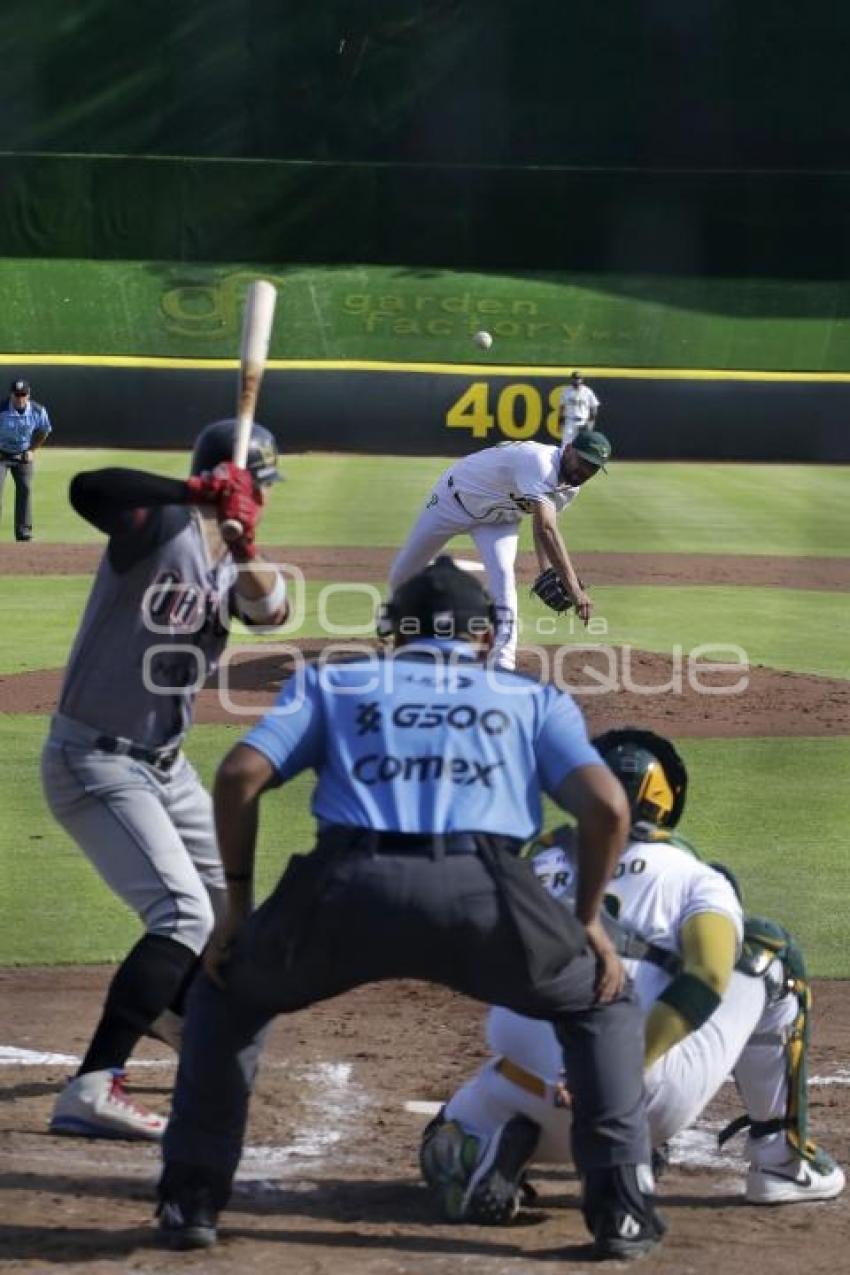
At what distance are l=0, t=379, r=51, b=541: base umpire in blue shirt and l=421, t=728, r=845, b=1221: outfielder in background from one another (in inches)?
644

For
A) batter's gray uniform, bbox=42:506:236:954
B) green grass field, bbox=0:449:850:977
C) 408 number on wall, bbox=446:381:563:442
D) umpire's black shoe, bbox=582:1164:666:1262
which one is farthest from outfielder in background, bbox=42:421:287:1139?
408 number on wall, bbox=446:381:563:442

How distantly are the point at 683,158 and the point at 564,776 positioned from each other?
33853 mm

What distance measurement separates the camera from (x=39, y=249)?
36125 mm

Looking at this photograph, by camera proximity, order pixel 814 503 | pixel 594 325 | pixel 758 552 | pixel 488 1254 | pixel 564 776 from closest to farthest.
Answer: pixel 564 776, pixel 488 1254, pixel 758 552, pixel 814 503, pixel 594 325

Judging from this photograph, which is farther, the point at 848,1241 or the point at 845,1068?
the point at 845,1068

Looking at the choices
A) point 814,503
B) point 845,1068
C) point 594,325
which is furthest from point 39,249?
point 845,1068

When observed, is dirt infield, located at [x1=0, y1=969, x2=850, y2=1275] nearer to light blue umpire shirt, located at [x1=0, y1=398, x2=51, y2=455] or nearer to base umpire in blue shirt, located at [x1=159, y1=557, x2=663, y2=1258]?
base umpire in blue shirt, located at [x1=159, y1=557, x2=663, y2=1258]

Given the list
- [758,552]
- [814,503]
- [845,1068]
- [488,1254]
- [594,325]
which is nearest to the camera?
[488,1254]

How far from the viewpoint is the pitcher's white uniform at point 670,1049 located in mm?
4676

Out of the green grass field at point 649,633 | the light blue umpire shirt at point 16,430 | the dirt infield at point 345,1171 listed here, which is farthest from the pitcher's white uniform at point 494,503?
the light blue umpire shirt at point 16,430

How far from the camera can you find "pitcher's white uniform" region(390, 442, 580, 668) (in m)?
11.4

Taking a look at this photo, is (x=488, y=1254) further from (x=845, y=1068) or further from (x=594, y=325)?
(x=594, y=325)

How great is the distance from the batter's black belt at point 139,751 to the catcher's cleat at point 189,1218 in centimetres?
131

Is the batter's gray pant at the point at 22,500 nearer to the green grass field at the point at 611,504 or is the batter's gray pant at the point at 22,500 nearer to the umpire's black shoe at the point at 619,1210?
the green grass field at the point at 611,504
